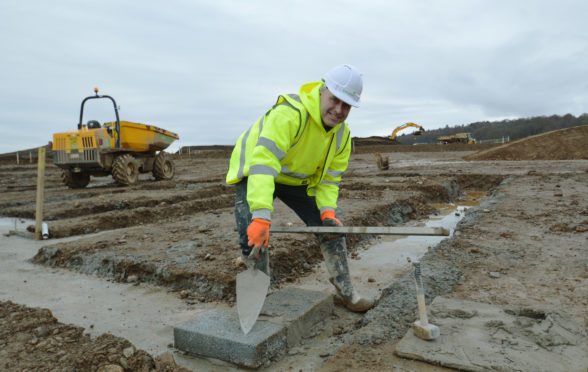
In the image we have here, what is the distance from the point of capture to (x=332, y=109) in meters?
2.54

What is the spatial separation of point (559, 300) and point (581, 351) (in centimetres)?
86

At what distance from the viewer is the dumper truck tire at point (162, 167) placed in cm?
1405

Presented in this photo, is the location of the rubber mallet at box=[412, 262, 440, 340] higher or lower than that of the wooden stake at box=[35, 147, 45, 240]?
lower

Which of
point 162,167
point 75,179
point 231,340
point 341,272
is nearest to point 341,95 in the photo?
point 341,272

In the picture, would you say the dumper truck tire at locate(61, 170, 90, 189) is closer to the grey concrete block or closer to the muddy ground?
the muddy ground

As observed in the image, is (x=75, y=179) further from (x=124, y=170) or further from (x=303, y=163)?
(x=303, y=163)

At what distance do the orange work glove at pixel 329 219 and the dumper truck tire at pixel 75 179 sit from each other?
1153cm

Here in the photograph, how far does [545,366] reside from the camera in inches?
79.0

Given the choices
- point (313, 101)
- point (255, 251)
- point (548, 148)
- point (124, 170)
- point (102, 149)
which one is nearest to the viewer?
point (255, 251)

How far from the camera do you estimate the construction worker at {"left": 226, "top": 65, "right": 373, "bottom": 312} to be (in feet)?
7.67

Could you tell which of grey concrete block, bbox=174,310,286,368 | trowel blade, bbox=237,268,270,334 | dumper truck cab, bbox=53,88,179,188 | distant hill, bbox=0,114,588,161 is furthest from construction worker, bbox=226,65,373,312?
distant hill, bbox=0,114,588,161

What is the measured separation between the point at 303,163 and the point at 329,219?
1.54 ft

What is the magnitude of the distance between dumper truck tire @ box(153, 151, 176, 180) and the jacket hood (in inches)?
484

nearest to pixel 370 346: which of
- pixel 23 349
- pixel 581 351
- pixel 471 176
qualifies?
pixel 581 351
